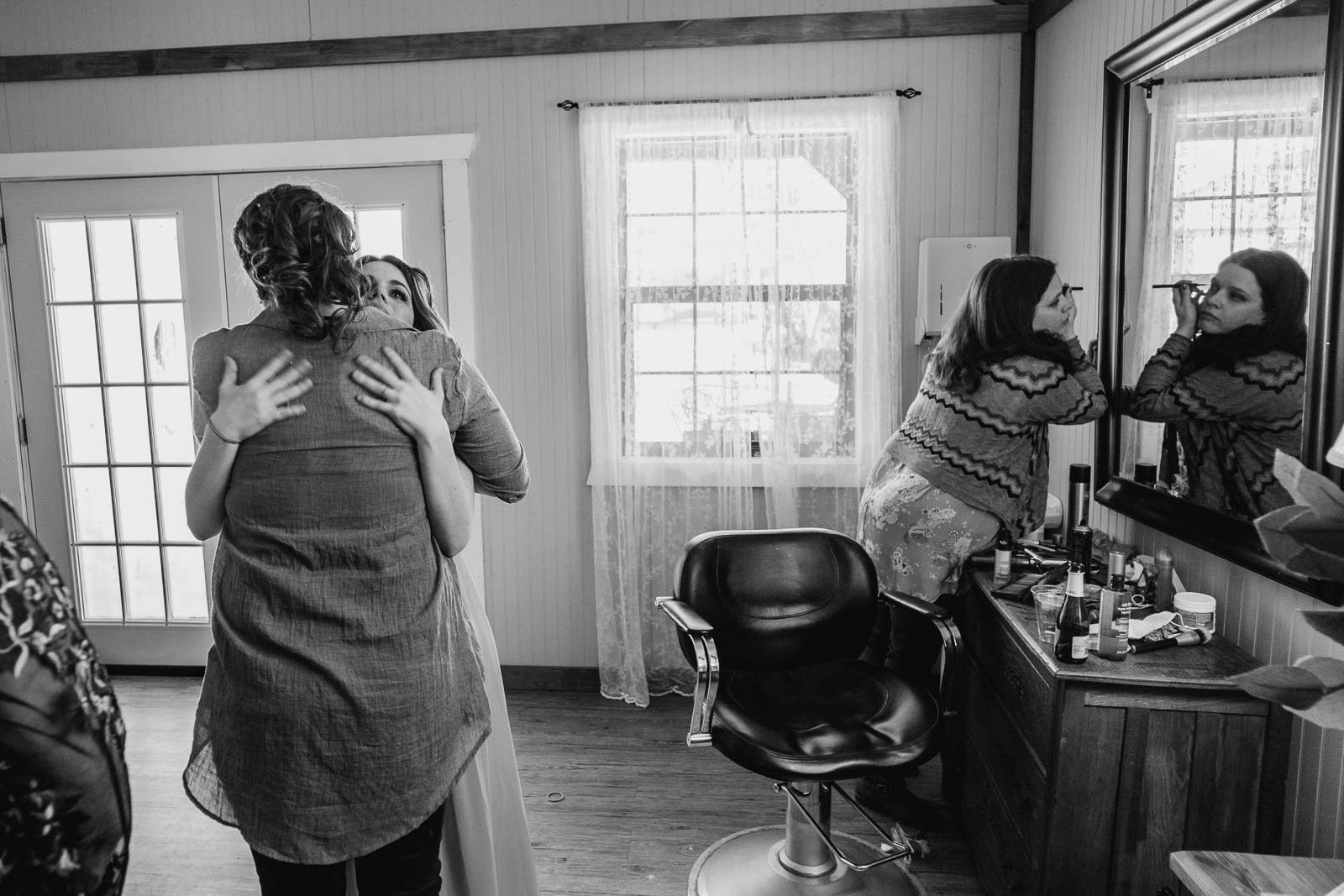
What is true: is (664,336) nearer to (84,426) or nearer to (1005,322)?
(1005,322)

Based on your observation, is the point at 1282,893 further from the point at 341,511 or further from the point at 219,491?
the point at 219,491

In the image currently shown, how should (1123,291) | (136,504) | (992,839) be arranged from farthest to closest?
(136,504)
(1123,291)
(992,839)

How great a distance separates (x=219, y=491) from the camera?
4.19 feet

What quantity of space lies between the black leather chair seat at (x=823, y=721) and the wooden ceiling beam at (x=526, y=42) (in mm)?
2363

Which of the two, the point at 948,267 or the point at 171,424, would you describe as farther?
the point at 171,424

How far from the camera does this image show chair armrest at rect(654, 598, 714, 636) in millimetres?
2068

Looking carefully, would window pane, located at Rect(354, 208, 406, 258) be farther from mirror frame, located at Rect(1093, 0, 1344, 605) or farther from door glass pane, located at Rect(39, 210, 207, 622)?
mirror frame, located at Rect(1093, 0, 1344, 605)

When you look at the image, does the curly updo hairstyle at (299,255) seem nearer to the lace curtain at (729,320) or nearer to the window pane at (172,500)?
the lace curtain at (729,320)

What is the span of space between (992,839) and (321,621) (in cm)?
173

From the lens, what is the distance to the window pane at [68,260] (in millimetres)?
3639

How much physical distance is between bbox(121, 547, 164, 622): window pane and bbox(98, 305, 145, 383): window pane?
2.50 feet

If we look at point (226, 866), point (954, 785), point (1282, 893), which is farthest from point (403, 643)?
point (954, 785)

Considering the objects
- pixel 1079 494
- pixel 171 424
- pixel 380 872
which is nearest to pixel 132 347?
pixel 171 424

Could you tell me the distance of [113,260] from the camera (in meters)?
3.63
